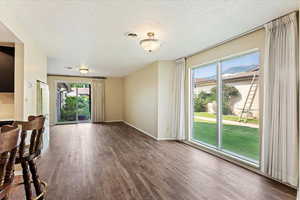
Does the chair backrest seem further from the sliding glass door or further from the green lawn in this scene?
the sliding glass door

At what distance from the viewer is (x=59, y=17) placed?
2.62 meters

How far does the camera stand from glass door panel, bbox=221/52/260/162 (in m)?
3.44

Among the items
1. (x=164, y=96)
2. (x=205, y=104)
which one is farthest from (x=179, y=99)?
(x=205, y=104)

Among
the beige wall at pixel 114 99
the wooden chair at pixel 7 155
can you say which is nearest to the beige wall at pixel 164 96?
the wooden chair at pixel 7 155

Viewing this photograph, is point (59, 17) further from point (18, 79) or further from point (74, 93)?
point (74, 93)

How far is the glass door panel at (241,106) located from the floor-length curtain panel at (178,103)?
1387 mm

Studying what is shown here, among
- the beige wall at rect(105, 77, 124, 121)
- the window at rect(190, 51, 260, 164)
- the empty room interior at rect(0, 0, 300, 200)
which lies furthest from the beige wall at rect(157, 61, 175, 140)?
the beige wall at rect(105, 77, 124, 121)

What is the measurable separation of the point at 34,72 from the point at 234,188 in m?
4.35

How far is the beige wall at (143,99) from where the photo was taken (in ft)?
19.3

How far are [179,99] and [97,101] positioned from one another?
558 centimetres

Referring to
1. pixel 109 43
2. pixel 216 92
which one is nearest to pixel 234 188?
pixel 216 92

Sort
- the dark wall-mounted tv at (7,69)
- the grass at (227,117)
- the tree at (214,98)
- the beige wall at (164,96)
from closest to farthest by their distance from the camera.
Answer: the dark wall-mounted tv at (7,69), the grass at (227,117), the tree at (214,98), the beige wall at (164,96)

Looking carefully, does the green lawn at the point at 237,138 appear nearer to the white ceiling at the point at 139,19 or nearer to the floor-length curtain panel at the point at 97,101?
the white ceiling at the point at 139,19

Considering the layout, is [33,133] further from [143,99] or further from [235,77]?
[143,99]
